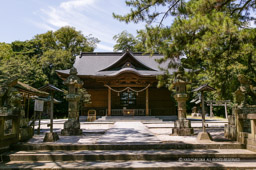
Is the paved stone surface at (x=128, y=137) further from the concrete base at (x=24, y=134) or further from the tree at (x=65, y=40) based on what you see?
the tree at (x=65, y=40)

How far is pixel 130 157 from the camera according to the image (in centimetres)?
502

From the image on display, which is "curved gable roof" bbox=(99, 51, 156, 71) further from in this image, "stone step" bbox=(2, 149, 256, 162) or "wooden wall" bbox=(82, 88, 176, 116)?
"stone step" bbox=(2, 149, 256, 162)

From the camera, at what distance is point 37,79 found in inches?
971

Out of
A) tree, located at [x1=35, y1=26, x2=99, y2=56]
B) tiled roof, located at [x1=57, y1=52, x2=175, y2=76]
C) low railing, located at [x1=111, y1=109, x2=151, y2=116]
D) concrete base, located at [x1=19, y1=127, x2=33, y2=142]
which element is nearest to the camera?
concrete base, located at [x1=19, y1=127, x2=33, y2=142]

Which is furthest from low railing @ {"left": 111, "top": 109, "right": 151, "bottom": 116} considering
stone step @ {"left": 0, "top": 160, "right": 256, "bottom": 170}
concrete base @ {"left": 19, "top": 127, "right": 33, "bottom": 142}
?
stone step @ {"left": 0, "top": 160, "right": 256, "bottom": 170}

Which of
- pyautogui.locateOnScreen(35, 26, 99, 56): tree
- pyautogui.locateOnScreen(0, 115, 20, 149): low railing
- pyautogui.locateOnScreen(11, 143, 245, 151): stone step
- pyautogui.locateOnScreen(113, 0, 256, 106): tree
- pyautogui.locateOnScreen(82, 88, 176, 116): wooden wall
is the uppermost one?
pyautogui.locateOnScreen(35, 26, 99, 56): tree

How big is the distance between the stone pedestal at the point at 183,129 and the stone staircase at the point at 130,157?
1.94 meters

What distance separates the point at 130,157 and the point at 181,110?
3.77 meters

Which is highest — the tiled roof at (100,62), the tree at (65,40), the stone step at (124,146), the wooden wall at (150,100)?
the tree at (65,40)

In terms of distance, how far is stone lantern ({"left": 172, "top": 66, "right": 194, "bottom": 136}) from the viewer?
301 inches

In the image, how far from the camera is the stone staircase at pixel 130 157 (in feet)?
14.7

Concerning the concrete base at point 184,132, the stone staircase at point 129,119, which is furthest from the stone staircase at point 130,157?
the stone staircase at point 129,119

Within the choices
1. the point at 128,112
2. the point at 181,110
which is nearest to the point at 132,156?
the point at 181,110

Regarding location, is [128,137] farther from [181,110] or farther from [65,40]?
[65,40]
